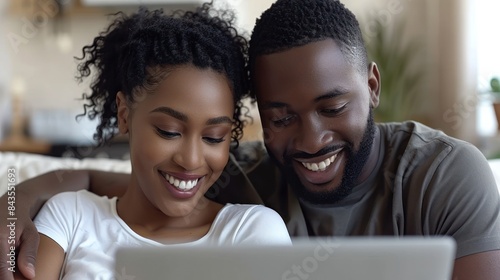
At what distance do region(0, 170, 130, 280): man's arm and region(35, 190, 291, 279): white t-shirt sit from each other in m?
0.05

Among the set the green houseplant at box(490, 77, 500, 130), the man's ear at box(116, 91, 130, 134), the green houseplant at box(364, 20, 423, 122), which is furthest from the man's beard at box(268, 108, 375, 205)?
the green houseplant at box(364, 20, 423, 122)

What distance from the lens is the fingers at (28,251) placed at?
1.22m

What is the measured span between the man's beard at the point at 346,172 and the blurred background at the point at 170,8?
2819mm

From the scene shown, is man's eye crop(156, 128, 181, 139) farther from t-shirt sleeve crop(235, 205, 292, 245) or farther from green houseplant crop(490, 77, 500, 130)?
green houseplant crop(490, 77, 500, 130)

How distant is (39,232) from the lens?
1.34 metres

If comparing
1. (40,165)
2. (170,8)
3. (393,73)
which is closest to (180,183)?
(40,165)

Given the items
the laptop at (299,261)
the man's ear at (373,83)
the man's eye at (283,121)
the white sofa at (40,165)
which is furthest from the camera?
the white sofa at (40,165)

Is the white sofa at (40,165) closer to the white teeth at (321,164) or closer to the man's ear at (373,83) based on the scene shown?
the man's ear at (373,83)

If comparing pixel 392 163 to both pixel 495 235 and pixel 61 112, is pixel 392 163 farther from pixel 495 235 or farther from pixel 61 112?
pixel 61 112

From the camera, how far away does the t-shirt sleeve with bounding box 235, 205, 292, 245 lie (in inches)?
50.1

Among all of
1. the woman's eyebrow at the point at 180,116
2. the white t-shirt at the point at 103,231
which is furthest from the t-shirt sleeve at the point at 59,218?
the woman's eyebrow at the point at 180,116

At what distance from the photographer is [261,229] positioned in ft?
4.25

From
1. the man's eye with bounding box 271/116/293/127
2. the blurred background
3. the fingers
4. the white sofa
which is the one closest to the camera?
the fingers

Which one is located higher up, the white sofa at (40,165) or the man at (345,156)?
the man at (345,156)
